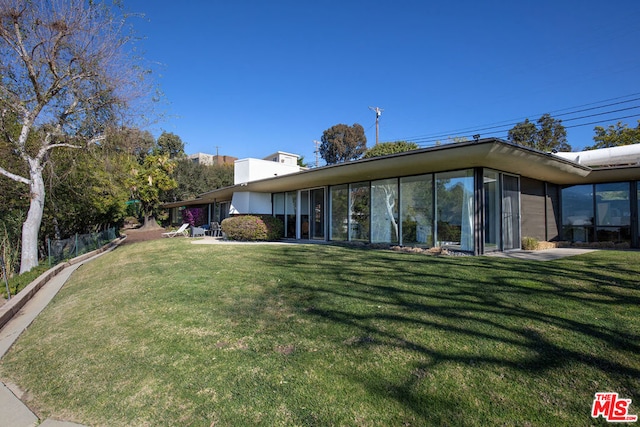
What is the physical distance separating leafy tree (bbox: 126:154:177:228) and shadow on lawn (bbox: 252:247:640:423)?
1116 inches

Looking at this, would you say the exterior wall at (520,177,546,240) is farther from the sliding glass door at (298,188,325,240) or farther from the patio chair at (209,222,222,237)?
the patio chair at (209,222,222,237)

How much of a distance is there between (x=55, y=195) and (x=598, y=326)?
15.8m

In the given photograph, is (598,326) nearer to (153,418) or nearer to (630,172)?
(153,418)

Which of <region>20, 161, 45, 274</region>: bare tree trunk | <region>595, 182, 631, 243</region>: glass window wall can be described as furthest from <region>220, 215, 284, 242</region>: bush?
<region>595, 182, 631, 243</region>: glass window wall

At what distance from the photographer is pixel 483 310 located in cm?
381

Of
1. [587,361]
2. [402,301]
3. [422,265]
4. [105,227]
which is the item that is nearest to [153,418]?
[402,301]

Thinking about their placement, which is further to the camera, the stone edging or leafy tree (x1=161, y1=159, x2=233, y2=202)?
leafy tree (x1=161, y1=159, x2=233, y2=202)

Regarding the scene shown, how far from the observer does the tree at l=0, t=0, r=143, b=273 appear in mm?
9578

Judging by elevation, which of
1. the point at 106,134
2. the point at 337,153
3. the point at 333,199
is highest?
the point at 337,153

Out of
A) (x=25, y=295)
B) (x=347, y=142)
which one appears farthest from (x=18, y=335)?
(x=347, y=142)

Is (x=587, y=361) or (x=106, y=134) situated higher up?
(x=106, y=134)

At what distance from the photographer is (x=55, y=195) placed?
1260cm

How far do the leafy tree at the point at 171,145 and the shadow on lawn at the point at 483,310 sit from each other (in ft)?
123

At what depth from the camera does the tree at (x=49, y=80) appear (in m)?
9.58
